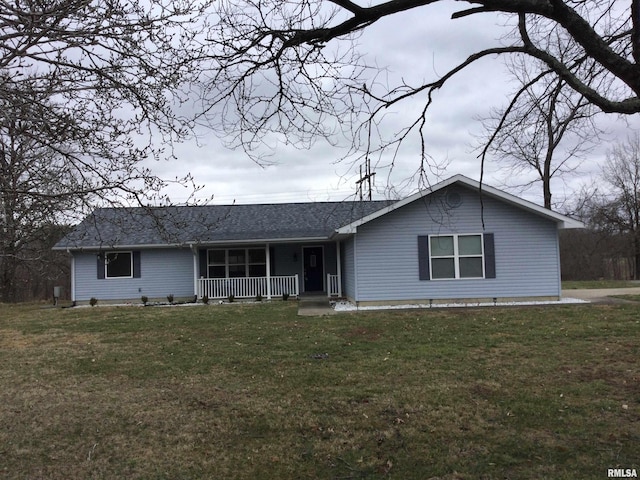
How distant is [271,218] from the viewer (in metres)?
22.3

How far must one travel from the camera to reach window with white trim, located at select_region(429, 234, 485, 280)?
1538cm

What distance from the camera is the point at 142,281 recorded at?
20.4 metres

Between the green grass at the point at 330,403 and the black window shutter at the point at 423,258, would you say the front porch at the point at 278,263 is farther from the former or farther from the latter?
the green grass at the point at 330,403

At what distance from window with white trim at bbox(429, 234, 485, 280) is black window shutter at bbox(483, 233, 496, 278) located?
0.13 m

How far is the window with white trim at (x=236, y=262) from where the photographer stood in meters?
20.7

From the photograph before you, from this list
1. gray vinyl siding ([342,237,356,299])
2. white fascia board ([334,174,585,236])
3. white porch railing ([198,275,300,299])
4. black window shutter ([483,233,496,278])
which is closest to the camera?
→ white fascia board ([334,174,585,236])

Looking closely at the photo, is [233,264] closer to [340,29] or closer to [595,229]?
[340,29]

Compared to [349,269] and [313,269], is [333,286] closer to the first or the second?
[313,269]

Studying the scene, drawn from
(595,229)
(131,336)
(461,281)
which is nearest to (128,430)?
(131,336)

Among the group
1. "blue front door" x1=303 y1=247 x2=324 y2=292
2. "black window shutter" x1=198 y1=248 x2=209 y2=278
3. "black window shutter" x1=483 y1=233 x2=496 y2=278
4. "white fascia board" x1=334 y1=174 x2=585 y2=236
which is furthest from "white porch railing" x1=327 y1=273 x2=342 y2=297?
"black window shutter" x1=483 y1=233 x2=496 y2=278

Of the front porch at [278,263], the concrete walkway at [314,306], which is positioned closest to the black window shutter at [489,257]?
the concrete walkway at [314,306]

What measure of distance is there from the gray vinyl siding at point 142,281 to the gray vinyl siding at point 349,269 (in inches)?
247

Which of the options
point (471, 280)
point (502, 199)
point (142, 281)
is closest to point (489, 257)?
point (471, 280)

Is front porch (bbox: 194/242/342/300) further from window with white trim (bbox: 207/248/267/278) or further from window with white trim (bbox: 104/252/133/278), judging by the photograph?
window with white trim (bbox: 104/252/133/278)
